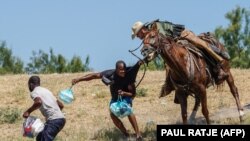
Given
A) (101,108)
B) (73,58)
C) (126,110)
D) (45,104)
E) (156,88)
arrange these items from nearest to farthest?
1. (45,104)
2. (126,110)
3. (101,108)
4. (156,88)
5. (73,58)

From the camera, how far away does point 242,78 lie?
21.5 m

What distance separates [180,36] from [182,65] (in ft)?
3.31

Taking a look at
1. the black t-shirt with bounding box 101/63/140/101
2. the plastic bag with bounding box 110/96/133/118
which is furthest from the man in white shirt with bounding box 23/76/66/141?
the black t-shirt with bounding box 101/63/140/101

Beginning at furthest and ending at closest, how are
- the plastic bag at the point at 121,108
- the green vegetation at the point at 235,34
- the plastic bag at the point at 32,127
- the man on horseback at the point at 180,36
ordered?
the green vegetation at the point at 235,34, the plastic bag at the point at 121,108, the man on horseback at the point at 180,36, the plastic bag at the point at 32,127

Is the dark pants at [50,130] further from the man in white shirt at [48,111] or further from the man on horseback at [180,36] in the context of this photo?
the man on horseback at [180,36]

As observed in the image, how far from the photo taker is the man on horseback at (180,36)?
1203 centimetres

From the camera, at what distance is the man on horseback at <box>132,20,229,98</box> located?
39.5 feet

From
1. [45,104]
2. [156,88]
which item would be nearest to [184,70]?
[45,104]

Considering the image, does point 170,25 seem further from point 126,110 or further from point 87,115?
point 87,115

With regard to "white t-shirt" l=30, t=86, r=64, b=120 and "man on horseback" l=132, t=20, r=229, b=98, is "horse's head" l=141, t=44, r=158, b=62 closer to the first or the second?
"man on horseback" l=132, t=20, r=229, b=98

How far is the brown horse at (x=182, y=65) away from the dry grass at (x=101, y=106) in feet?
3.96

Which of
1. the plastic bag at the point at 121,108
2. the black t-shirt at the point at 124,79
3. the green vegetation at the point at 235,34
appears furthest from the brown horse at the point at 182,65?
the green vegetation at the point at 235,34

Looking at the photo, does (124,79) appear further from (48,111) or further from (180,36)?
(48,111)

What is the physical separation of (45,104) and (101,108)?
7.14 metres
